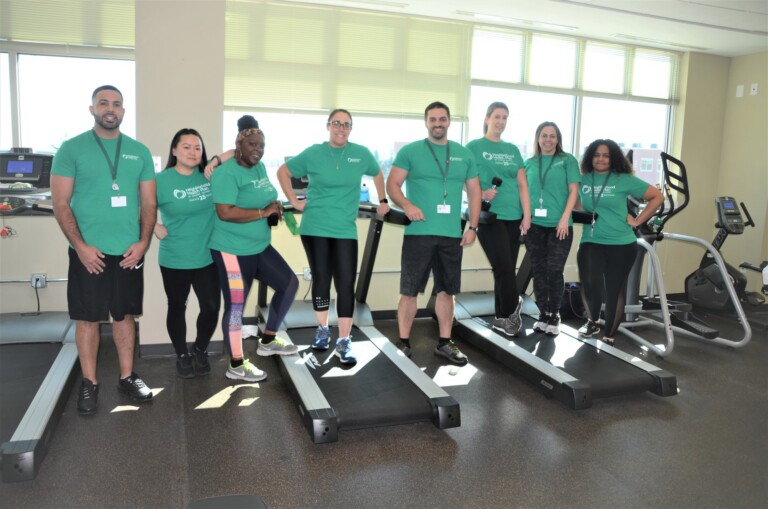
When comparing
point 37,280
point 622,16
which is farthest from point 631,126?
point 37,280

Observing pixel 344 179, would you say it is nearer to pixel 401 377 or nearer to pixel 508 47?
pixel 401 377

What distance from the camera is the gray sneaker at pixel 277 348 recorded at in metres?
4.01

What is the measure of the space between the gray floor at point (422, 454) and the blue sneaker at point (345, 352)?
45 centimetres

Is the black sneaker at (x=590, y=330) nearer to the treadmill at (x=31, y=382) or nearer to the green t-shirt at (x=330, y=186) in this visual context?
the green t-shirt at (x=330, y=186)

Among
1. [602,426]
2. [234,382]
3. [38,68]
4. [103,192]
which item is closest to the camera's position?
[103,192]

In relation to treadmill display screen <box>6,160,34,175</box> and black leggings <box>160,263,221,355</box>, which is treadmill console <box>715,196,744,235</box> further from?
treadmill display screen <box>6,160,34,175</box>

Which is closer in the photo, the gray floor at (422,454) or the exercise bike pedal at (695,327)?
the gray floor at (422,454)

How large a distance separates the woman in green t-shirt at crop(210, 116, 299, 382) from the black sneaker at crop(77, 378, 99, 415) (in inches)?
32.3

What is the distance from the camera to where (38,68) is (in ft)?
16.1

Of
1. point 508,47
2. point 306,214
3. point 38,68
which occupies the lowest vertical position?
point 306,214

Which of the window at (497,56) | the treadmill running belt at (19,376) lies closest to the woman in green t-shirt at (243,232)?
the treadmill running belt at (19,376)

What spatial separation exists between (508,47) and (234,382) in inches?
175

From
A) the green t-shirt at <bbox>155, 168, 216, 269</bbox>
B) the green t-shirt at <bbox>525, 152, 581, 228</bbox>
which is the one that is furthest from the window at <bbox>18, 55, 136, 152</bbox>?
the green t-shirt at <bbox>525, 152, 581, 228</bbox>

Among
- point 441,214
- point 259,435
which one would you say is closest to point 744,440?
point 441,214
